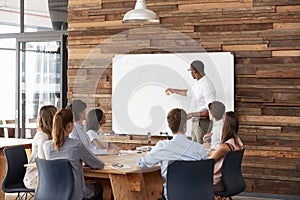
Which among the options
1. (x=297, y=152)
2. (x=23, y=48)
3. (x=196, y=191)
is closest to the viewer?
(x=196, y=191)

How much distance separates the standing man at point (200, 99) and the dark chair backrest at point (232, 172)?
5.01 ft

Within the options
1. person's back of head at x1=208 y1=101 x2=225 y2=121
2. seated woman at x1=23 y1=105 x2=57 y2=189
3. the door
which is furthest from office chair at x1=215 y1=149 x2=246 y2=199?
the door

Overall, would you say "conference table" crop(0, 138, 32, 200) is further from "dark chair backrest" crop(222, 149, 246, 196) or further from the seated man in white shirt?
"dark chair backrest" crop(222, 149, 246, 196)

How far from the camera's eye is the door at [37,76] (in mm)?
8844

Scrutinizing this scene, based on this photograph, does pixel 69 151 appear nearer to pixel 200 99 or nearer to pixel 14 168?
pixel 14 168

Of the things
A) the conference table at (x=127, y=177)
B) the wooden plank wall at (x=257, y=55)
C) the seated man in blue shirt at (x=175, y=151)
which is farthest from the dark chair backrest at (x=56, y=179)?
the wooden plank wall at (x=257, y=55)

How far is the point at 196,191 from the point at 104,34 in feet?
13.4

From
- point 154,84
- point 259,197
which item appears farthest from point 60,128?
point 259,197

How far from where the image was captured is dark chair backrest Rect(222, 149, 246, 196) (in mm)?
5059

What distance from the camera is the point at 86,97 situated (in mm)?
8289

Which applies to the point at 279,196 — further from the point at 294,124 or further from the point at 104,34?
the point at 104,34

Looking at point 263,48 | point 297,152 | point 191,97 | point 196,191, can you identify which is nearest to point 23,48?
point 191,97

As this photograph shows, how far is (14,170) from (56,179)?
3.67 ft

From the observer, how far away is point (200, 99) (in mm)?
7117
